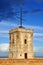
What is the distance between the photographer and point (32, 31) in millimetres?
31016

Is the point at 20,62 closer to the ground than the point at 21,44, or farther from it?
closer to the ground

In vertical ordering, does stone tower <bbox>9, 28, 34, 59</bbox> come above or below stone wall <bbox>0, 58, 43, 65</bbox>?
above

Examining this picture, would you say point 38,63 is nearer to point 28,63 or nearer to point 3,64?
point 28,63

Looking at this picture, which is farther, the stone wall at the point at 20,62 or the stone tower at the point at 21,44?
the stone tower at the point at 21,44

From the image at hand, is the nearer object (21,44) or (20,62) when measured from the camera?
(20,62)

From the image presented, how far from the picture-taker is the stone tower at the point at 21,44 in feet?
96.6

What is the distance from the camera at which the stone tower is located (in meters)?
29.5

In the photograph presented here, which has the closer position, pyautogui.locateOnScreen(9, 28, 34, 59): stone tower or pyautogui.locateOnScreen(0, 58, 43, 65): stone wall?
pyautogui.locateOnScreen(0, 58, 43, 65): stone wall

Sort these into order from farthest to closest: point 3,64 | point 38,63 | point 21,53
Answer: point 21,53, point 38,63, point 3,64

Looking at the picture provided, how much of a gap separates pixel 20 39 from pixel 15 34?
3.37 feet

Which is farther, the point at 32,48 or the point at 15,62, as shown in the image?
the point at 32,48

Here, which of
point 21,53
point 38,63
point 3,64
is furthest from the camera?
point 21,53

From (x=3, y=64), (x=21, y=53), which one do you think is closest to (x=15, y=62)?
(x=3, y=64)

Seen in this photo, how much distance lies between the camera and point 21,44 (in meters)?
29.7
